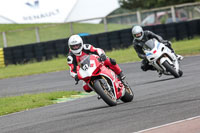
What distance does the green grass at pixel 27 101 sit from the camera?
43.4ft

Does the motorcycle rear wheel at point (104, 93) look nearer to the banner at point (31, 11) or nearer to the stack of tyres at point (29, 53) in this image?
the stack of tyres at point (29, 53)

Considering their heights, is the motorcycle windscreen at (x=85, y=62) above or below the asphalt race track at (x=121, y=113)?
above

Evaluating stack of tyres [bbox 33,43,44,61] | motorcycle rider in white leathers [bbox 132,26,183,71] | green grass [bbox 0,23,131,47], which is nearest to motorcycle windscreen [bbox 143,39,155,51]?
motorcycle rider in white leathers [bbox 132,26,183,71]

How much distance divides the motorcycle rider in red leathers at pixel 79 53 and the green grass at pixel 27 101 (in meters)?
2.56

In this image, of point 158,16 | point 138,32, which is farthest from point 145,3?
point 138,32

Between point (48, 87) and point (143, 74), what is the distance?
300 cm

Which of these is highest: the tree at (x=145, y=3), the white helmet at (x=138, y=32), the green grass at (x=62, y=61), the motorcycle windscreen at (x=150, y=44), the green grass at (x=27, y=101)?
the tree at (x=145, y=3)

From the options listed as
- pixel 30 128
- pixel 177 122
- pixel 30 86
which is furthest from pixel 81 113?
pixel 30 86

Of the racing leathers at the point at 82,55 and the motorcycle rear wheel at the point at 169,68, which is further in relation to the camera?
the motorcycle rear wheel at the point at 169,68

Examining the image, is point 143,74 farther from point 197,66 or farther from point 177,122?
point 177,122

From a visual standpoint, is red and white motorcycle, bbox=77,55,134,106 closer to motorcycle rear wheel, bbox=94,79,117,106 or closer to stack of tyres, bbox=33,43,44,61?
motorcycle rear wheel, bbox=94,79,117,106

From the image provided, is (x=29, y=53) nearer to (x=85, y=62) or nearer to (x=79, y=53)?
(x=79, y=53)

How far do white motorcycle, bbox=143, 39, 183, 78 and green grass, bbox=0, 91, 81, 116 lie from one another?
7.48 feet

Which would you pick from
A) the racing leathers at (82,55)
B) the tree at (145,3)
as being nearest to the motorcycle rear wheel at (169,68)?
the racing leathers at (82,55)
